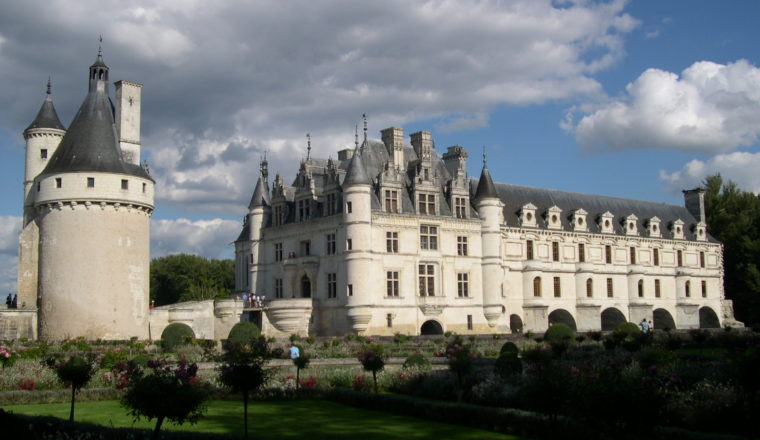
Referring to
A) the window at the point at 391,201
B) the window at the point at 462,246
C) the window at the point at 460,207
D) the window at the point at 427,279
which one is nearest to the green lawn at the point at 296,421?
the window at the point at 391,201

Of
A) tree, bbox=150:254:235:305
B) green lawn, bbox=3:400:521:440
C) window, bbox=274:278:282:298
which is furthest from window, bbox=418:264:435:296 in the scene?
tree, bbox=150:254:235:305

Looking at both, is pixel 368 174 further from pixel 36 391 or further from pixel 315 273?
pixel 36 391

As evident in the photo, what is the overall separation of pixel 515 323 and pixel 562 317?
376 cm

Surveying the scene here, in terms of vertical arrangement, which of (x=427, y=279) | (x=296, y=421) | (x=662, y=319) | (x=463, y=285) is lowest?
(x=296, y=421)

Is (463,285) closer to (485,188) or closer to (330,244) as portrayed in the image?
(485,188)

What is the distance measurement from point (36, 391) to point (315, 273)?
2424cm

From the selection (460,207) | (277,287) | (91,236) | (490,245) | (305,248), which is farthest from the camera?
(277,287)

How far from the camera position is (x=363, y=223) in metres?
39.1

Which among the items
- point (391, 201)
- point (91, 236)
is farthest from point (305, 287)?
point (91, 236)

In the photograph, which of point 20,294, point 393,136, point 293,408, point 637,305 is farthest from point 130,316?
point 637,305

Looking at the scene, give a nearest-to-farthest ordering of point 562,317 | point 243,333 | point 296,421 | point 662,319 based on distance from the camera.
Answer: point 296,421 < point 243,333 < point 562,317 < point 662,319

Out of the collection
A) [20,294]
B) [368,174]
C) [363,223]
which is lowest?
[20,294]

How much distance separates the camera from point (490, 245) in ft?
144

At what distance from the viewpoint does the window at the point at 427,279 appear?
4147 centimetres
